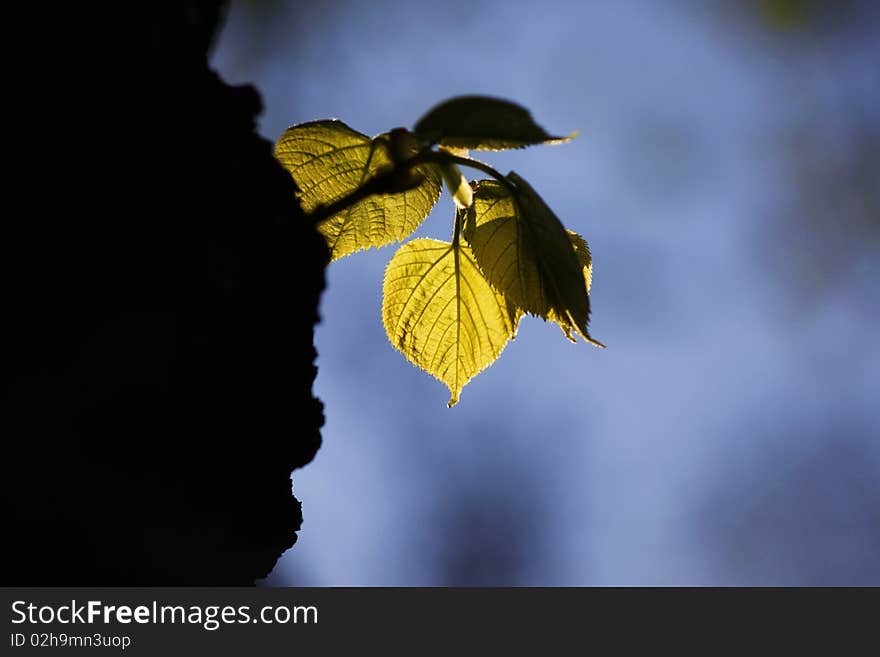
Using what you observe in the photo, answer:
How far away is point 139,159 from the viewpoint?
17.6 inches

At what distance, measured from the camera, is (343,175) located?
2.26 ft

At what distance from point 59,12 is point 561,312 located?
450 mm

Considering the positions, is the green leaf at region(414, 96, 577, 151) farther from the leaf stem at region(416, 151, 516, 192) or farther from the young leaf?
the young leaf

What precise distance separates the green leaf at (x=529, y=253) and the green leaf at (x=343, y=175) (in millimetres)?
59

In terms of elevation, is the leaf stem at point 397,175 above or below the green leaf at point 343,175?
below

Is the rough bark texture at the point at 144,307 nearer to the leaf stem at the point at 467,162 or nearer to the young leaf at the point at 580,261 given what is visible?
the leaf stem at the point at 467,162

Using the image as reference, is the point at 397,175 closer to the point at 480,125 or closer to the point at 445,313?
the point at 480,125

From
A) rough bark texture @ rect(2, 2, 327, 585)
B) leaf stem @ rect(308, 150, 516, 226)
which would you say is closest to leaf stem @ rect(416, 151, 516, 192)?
leaf stem @ rect(308, 150, 516, 226)

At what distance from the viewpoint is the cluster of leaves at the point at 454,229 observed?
561 mm

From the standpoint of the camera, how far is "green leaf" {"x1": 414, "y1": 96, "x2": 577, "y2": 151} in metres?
0.52

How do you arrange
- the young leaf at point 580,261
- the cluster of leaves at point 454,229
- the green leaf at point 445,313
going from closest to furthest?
the cluster of leaves at point 454,229
the young leaf at point 580,261
the green leaf at point 445,313

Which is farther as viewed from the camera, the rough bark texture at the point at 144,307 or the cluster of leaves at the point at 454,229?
the cluster of leaves at the point at 454,229

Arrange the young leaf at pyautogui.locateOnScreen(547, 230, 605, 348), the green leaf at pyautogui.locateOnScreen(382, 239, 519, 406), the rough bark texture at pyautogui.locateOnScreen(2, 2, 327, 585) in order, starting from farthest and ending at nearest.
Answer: the green leaf at pyautogui.locateOnScreen(382, 239, 519, 406) → the young leaf at pyautogui.locateOnScreen(547, 230, 605, 348) → the rough bark texture at pyautogui.locateOnScreen(2, 2, 327, 585)

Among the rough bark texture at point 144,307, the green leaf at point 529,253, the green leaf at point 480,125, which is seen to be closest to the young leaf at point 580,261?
the green leaf at point 529,253
